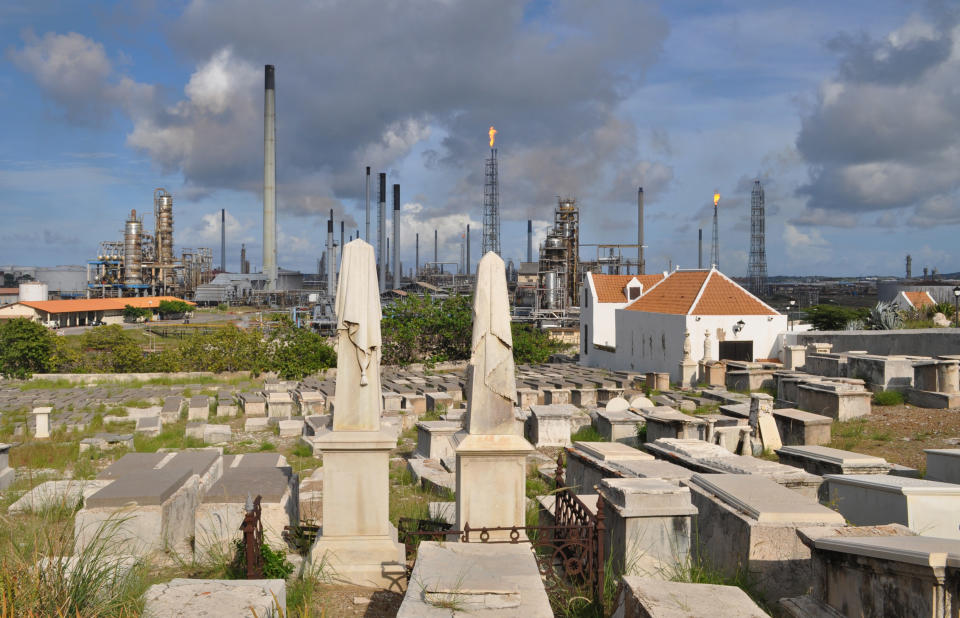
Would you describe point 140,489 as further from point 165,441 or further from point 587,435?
point 165,441

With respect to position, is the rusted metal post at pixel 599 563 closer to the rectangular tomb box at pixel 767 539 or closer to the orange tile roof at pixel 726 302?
the rectangular tomb box at pixel 767 539

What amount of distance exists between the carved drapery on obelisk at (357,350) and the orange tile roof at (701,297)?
2187 centimetres

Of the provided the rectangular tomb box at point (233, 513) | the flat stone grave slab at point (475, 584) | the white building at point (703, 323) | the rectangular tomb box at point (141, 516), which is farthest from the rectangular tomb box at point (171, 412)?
the white building at point (703, 323)

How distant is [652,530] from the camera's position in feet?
15.8

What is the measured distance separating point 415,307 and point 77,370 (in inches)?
712

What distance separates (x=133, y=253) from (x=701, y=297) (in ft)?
247

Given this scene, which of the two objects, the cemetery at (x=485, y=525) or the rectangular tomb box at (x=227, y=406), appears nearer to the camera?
the cemetery at (x=485, y=525)

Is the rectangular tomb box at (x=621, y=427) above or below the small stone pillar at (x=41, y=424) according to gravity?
above

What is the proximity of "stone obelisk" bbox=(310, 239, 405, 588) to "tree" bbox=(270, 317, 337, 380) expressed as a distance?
84.0ft

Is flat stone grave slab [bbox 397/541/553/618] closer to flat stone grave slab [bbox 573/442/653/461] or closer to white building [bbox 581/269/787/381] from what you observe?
flat stone grave slab [bbox 573/442/653/461]

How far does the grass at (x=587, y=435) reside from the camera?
12.5m

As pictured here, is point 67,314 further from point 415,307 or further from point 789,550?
point 789,550

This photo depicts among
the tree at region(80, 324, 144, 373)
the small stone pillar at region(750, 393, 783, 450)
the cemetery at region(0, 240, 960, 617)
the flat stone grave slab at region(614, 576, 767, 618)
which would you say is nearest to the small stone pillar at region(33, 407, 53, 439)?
the cemetery at region(0, 240, 960, 617)

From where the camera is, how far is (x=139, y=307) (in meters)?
68.6
